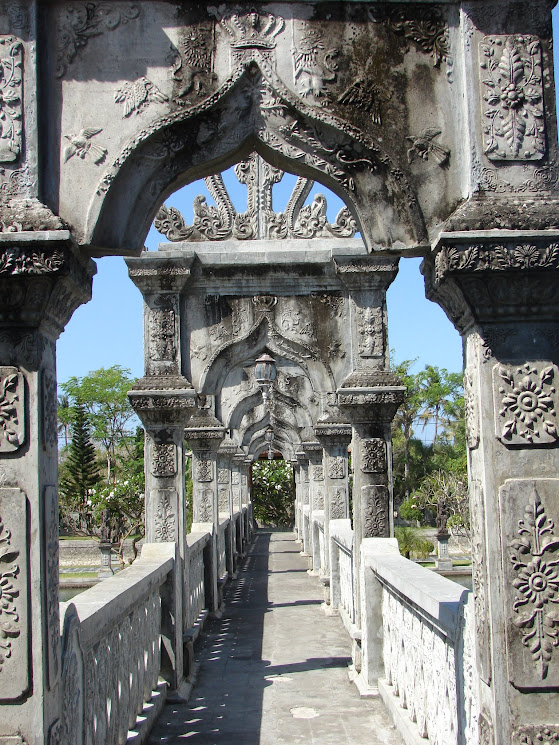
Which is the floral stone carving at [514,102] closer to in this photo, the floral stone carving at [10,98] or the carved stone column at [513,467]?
the carved stone column at [513,467]

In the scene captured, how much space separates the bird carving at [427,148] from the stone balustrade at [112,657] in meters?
2.66

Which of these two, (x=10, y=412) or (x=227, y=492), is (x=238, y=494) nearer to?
(x=227, y=492)

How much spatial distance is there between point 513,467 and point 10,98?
104 inches

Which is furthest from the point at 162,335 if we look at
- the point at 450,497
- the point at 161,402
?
the point at 450,497

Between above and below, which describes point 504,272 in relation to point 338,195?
below

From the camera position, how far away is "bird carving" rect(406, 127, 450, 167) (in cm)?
399

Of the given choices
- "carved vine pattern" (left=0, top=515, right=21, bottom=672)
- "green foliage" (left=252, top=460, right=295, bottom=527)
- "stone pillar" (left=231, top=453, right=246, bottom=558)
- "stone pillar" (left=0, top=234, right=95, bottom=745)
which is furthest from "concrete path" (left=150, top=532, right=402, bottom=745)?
"green foliage" (left=252, top=460, right=295, bottom=527)

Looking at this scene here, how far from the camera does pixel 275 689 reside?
786 centimetres

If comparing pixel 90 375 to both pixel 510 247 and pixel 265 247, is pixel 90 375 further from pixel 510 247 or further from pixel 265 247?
pixel 510 247

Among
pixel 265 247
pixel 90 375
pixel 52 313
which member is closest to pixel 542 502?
pixel 52 313

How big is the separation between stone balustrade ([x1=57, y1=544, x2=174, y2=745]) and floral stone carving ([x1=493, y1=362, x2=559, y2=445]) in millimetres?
2163

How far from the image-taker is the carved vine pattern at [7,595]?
3.59 meters

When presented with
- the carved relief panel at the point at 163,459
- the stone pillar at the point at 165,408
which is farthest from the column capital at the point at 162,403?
the carved relief panel at the point at 163,459

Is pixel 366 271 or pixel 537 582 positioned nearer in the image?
pixel 537 582
